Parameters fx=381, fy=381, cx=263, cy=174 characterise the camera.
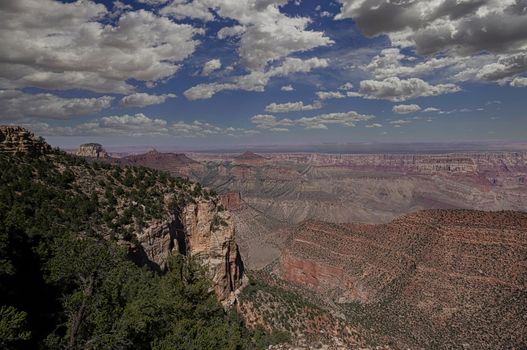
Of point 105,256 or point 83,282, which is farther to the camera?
point 105,256

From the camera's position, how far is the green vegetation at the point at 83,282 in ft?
55.5

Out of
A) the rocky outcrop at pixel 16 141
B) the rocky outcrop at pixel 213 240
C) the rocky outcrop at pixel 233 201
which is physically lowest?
the rocky outcrop at pixel 233 201

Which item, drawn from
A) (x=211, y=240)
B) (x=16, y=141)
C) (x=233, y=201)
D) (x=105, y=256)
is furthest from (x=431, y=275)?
(x=233, y=201)

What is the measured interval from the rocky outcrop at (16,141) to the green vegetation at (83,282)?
1355mm

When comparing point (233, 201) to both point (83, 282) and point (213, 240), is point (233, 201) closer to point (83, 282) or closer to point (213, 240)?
point (213, 240)

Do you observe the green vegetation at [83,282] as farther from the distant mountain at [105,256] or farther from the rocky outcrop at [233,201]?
the rocky outcrop at [233,201]

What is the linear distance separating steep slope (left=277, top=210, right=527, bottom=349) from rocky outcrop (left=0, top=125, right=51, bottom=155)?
159 feet

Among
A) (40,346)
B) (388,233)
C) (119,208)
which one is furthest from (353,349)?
(388,233)

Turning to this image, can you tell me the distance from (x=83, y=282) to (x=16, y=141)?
23809 millimetres

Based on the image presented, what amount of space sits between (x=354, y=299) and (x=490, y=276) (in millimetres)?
23755

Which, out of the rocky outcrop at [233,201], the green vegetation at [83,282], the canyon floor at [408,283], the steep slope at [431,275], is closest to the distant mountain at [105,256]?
the green vegetation at [83,282]

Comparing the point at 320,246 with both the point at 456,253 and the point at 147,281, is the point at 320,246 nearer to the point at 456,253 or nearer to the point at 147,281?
the point at 456,253

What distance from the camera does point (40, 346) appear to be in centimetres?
1606

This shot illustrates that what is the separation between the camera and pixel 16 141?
35.6 metres
